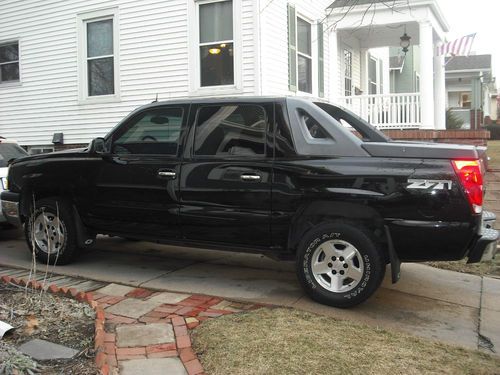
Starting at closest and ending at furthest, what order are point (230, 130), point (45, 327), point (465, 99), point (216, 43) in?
point (45, 327) → point (230, 130) → point (216, 43) → point (465, 99)

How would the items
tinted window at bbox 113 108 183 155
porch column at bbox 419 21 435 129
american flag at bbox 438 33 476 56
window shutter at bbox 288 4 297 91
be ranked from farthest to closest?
american flag at bbox 438 33 476 56
porch column at bbox 419 21 435 129
window shutter at bbox 288 4 297 91
tinted window at bbox 113 108 183 155

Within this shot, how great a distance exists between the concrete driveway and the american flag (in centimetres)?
908

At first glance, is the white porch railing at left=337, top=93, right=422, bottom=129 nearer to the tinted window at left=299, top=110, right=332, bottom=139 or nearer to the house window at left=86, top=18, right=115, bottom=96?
the house window at left=86, top=18, right=115, bottom=96

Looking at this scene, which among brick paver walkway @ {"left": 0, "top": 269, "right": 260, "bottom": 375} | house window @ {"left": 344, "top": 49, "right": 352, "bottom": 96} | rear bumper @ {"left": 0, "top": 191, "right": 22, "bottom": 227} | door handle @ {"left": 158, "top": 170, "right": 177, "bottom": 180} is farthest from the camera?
house window @ {"left": 344, "top": 49, "right": 352, "bottom": 96}

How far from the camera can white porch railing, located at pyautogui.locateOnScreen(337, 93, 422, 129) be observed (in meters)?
12.7

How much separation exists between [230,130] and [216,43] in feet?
20.3

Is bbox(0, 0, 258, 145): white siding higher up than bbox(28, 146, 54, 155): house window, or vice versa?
bbox(0, 0, 258, 145): white siding

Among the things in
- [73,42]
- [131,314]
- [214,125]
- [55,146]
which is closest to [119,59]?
[73,42]

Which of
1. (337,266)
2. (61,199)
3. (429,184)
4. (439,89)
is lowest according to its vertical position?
(337,266)

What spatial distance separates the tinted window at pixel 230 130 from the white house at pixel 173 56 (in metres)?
5.26

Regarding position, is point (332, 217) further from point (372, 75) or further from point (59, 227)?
point (372, 75)

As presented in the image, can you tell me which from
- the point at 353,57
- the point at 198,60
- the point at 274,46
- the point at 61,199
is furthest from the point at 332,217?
the point at 353,57

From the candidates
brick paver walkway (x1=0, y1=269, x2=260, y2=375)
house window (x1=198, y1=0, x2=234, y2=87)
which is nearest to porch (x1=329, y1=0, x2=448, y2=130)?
house window (x1=198, y1=0, x2=234, y2=87)

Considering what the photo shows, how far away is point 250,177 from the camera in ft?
15.8
